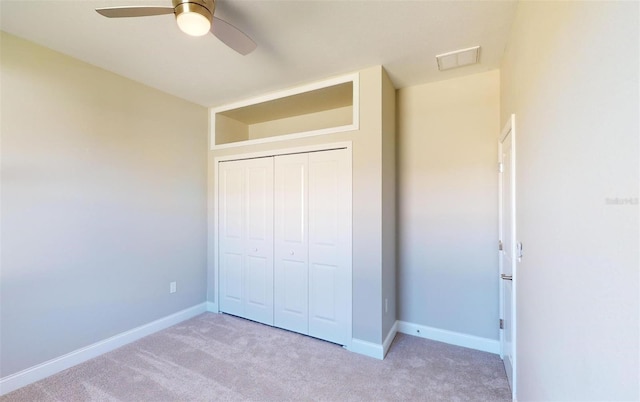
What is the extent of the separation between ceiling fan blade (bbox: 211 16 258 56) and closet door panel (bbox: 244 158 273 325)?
1.45 meters

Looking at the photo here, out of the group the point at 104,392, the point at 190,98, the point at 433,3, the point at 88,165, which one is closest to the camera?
the point at 433,3

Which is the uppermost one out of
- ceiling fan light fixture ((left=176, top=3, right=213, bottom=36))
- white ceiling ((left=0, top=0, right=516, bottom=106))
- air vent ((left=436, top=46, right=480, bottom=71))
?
white ceiling ((left=0, top=0, right=516, bottom=106))

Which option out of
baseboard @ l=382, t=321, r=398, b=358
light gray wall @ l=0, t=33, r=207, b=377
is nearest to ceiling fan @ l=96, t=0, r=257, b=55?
light gray wall @ l=0, t=33, r=207, b=377

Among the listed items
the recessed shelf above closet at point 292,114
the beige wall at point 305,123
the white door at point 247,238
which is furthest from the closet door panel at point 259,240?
the beige wall at point 305,123

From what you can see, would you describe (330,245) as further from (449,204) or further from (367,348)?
(449,204)

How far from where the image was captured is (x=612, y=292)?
645 mm

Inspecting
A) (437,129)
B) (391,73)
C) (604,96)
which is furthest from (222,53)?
(604,96)

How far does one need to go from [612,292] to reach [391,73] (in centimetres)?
246

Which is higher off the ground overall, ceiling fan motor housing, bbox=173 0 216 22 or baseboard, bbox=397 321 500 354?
ceiling fan motor housing, bbox=173 0 216 22

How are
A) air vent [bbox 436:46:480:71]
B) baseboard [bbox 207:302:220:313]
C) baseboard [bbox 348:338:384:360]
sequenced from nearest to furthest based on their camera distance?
air vent [bbox 436:46:480:71], baseboard [bbox 348:338:384:360], baseboard [bbox 207:302:220:313]

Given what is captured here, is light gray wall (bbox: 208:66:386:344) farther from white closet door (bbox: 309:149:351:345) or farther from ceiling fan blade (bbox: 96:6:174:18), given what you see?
ceiling fan blade (bbox: 96:6:174:18)

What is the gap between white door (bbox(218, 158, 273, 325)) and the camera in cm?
313

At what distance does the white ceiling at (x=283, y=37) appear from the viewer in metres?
1.76

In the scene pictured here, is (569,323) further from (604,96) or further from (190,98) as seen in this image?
(190,98)
